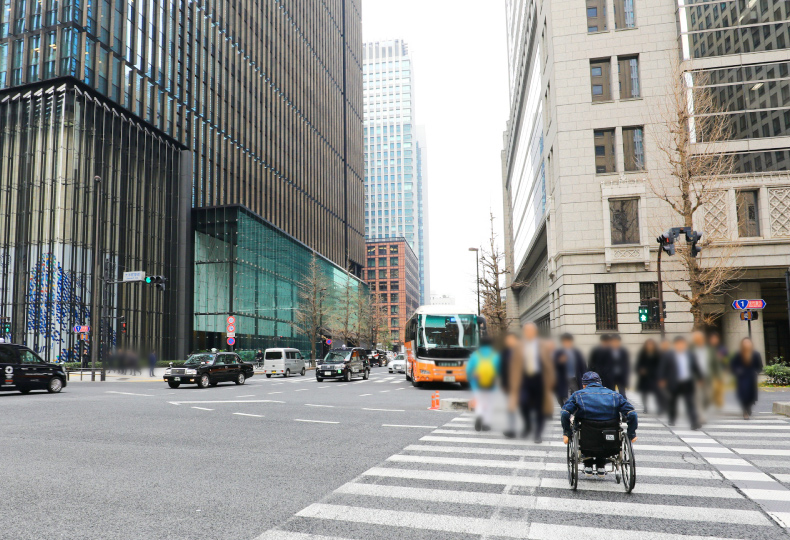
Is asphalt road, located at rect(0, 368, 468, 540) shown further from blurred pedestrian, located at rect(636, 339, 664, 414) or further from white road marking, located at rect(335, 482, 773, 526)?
blurred pedestrian, located at rect(636, 339, 664, 414)

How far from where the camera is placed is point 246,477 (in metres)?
28.3

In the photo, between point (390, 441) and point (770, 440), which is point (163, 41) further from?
point (770, 440)

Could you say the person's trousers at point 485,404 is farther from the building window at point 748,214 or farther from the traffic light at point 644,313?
the building window at point 748,214

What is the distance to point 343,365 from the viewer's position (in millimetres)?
65625

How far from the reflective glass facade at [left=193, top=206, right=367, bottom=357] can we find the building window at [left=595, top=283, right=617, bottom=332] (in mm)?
3351

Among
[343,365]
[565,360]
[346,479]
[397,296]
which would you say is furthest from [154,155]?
[343,365]

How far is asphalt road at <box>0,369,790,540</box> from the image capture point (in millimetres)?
19734

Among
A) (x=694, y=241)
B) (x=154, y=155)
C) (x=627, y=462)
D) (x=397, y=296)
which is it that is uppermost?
(x=154, y=155)

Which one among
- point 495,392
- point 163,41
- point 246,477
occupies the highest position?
point 163,41

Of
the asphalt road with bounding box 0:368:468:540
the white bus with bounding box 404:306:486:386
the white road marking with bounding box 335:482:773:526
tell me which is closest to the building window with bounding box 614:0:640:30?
the white bus with bounding box 404:306:486:386

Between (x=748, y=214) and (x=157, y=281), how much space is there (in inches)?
129

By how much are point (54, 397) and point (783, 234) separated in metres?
51.2

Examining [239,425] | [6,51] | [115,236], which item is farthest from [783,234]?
[6,51]

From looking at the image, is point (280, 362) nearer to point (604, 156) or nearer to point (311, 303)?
point (311, 303)
